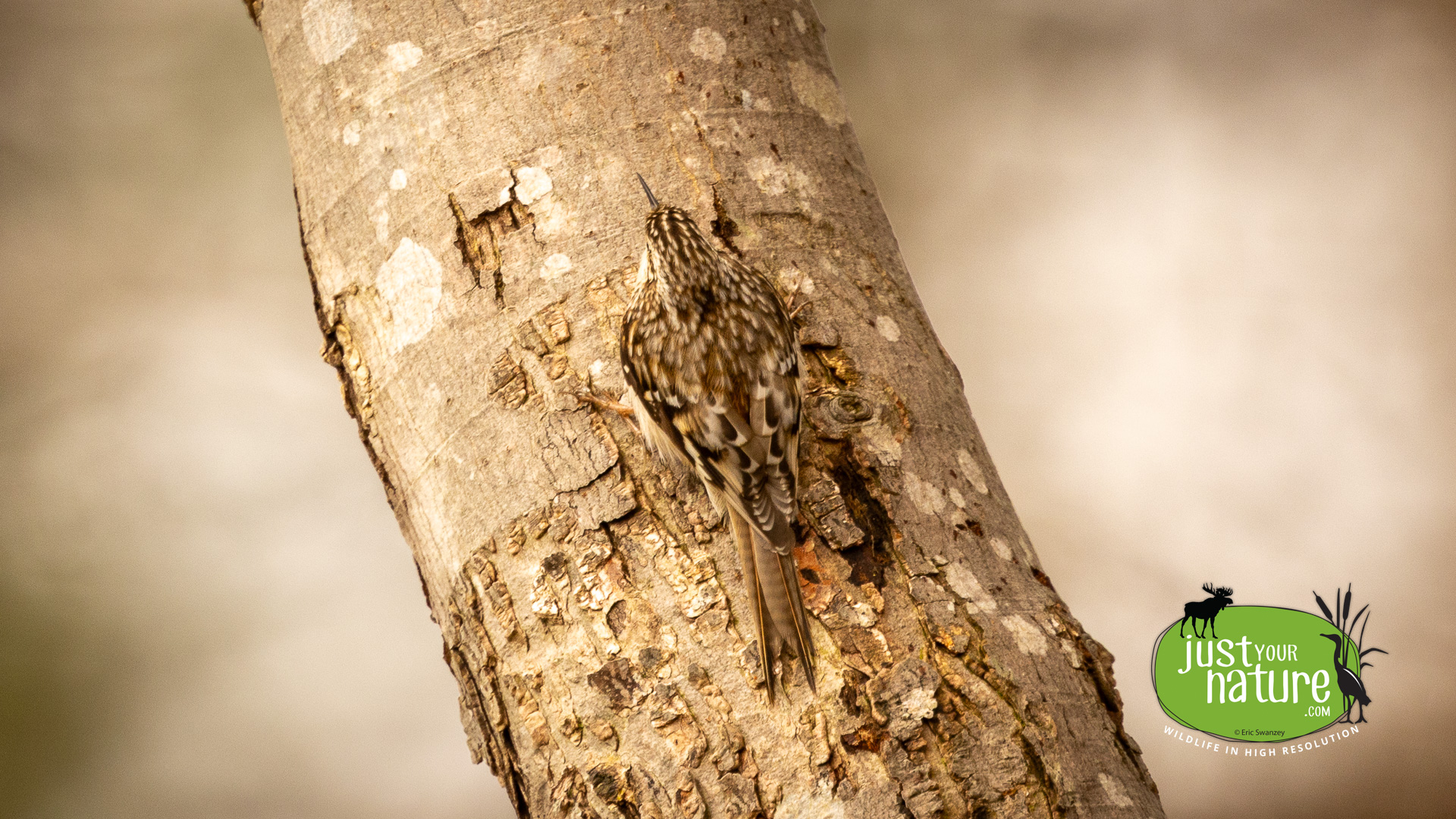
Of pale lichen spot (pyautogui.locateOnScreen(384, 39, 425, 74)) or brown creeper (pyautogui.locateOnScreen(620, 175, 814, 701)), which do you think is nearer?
brown creeper (pyautogui.locateOnScreen(620, 175, 814, 701))

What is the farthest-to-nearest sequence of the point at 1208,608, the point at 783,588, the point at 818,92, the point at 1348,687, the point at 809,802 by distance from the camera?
the point at 1208,608 → the point at 1348,687 → the point at 818,92 → the point at 783,588 → the point at 809,802

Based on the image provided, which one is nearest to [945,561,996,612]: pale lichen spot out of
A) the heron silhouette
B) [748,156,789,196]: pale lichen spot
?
[748,156,789,196]: pale lichen spot

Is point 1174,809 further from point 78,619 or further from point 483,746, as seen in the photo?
point 78,619

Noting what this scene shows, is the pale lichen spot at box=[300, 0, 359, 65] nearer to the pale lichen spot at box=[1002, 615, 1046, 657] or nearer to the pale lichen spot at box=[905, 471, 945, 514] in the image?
the pale lichen spot at box=[905, 471, 945, 514]

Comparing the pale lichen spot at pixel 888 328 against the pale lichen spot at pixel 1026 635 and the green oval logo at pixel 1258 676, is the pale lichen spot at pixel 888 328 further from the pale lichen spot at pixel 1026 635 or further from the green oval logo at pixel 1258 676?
the green oval logo at pixel 1258 676

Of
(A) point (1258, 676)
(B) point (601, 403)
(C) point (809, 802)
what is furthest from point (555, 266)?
(A) point (1258, 676)

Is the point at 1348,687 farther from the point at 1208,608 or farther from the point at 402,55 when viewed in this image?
the point at 402,55

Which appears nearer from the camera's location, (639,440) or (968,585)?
(968,585)
